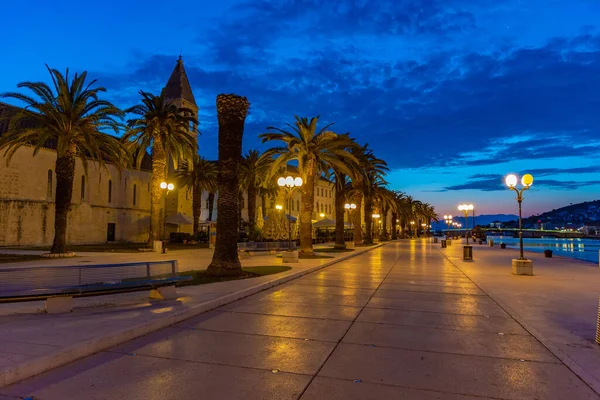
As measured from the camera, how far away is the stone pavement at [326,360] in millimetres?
4656

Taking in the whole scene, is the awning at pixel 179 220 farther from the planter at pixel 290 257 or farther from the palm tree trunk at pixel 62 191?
the planter at pixel 290 257

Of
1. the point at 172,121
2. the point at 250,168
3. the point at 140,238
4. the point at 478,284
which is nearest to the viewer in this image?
the point at 478,284

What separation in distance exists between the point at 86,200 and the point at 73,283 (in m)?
40.2

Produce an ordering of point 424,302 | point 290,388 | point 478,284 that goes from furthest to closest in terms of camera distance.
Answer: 1. point 478,284
2. point 424,302
3. point 290,388

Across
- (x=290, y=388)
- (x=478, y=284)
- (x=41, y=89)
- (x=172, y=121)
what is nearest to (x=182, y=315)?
(x=290, y=388)

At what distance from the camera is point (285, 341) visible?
6754mm

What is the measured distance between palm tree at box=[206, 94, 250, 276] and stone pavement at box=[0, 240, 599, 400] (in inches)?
218

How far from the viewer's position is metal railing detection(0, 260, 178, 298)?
7.35 metres

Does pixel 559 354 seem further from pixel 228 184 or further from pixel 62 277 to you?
pixel 228 184

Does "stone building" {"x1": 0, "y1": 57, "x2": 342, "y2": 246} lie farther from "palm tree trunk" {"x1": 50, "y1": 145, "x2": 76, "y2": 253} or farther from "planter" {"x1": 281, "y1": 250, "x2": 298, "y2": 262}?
"planter" {"x1": 281, "y1": 250, "x2": 298, "y2": 262}

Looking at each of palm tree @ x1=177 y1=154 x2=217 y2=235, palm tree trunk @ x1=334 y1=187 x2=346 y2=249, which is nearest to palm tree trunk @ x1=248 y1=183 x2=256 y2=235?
palm tree @ x1=177 y1=154 x2=217 y2=235

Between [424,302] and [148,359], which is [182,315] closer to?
[148,359]

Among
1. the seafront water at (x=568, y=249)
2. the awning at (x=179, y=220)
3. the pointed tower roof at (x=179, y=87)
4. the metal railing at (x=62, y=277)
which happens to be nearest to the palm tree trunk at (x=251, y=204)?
the awning at (x=179, y=220)

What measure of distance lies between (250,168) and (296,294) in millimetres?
33842
